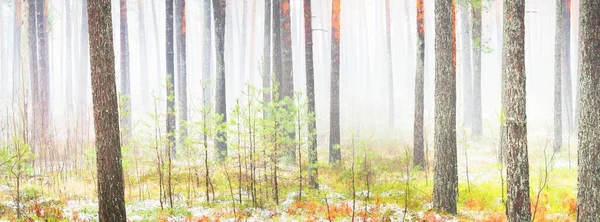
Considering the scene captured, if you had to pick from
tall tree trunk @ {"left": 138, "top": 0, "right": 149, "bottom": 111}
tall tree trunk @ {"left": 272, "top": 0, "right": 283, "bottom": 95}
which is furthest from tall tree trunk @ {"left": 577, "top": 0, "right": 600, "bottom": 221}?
tall tree trunk @ {"left": 138, "top": 0, "right": 149, "bottom": 111}

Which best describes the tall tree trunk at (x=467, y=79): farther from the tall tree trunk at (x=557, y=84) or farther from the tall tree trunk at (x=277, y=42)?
the tall tree trunk at (x=277, y=42)

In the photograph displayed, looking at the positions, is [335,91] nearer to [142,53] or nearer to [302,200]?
[302,200]

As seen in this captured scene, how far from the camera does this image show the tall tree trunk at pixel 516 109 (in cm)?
630

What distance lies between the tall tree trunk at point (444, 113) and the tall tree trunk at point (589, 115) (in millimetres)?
Result: 2082

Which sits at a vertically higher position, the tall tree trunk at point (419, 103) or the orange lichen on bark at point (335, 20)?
the orange lichen on bark at point (335, 20)

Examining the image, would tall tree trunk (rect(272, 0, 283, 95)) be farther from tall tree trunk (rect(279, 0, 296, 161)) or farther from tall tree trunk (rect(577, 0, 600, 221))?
tall tree trunk (rect(577, 0, 600, 221))

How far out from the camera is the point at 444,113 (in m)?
8.19

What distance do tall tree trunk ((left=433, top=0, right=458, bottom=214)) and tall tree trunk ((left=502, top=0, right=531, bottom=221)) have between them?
1615 millimetres

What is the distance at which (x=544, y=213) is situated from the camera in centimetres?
841

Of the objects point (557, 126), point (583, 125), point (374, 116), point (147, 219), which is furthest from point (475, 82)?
point (147, 219)

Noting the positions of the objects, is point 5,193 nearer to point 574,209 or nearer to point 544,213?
point 544,213

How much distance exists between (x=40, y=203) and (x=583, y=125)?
9.67 metres

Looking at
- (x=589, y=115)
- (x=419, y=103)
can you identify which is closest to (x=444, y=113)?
(x=589, y=115)

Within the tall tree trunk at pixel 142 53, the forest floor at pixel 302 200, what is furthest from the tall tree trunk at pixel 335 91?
the tall tree trunk at pixel 142 53
